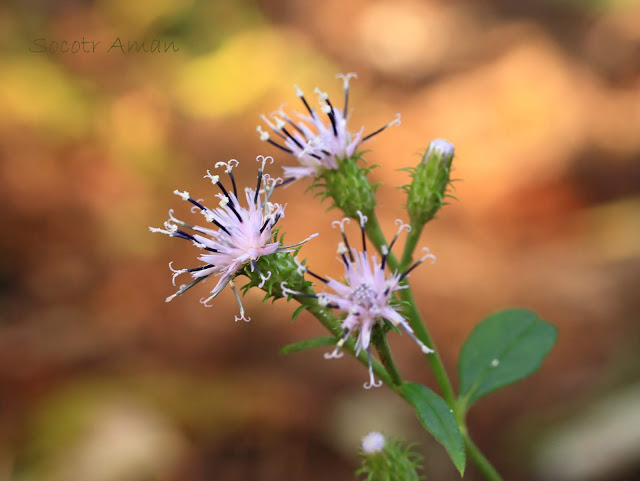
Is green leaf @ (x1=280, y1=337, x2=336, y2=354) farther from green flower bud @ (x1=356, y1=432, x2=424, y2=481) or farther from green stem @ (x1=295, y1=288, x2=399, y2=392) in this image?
green flower bud @ (x1=356, y1=432, x2=424, y2=481)

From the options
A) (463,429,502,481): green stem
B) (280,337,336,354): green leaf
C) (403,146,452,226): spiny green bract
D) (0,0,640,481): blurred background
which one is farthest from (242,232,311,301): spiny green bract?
(0,0,640,481): blurred background

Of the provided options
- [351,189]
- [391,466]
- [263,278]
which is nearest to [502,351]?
[391,466]

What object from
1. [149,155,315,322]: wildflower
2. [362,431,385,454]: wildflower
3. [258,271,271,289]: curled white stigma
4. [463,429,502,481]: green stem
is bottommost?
[463,429,502,481]: green stem

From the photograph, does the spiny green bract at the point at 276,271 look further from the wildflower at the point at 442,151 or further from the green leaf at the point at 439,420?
the wildflower at the point at 442,151

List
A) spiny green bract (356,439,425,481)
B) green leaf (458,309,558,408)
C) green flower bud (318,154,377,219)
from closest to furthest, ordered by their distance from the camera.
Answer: spiny green bract (356,439,425,481) < green flower bud (318,154,377,219) < green leaf (458,309,558,408)

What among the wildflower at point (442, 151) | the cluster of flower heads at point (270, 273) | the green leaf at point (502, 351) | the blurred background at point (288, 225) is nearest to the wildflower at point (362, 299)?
the cluster of flower heads at point (270, 273)

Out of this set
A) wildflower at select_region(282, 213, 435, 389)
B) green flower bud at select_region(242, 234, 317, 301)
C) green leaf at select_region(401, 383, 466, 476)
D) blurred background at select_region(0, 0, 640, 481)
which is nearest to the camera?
green leaf at select_region(401, 383, 466, 476)

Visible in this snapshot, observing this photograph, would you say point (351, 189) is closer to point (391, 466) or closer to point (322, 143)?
point (322, 143)

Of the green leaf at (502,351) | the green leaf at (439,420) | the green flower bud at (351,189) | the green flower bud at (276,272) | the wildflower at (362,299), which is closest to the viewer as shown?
the green leaf at (439,420)
